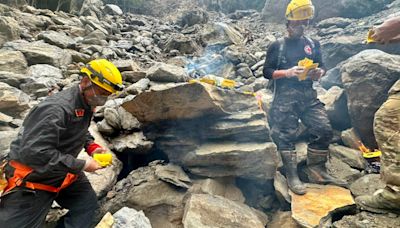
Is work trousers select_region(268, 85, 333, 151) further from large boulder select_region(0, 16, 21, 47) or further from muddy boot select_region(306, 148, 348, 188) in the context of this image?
large boulder select_region(0, 16, 21, 47)

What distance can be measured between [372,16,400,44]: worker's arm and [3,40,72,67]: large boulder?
7.39 meters

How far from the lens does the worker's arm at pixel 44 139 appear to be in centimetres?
235

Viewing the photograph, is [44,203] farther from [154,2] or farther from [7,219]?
[154,2]

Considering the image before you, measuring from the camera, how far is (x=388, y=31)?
2.37 meters

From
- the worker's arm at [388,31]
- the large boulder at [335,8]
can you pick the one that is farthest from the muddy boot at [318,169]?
the large boulder at [335,8]

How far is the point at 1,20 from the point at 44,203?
8015 mm

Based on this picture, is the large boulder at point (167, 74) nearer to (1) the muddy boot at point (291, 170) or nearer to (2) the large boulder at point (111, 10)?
(1) the muddy boot at point (291, 170)

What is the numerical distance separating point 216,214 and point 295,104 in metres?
2.10

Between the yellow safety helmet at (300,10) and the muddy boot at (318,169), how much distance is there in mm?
2031

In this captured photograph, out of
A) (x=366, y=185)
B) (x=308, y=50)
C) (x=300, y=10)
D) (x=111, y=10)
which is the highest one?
(x=300, y=10)

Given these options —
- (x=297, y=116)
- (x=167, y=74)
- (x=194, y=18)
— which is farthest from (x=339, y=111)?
(x=194, y=18)

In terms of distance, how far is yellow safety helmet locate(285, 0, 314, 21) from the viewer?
161 inches

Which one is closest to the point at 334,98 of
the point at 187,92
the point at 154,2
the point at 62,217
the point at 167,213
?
the point at 187,92

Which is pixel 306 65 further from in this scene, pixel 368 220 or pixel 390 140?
pixel 368 220
